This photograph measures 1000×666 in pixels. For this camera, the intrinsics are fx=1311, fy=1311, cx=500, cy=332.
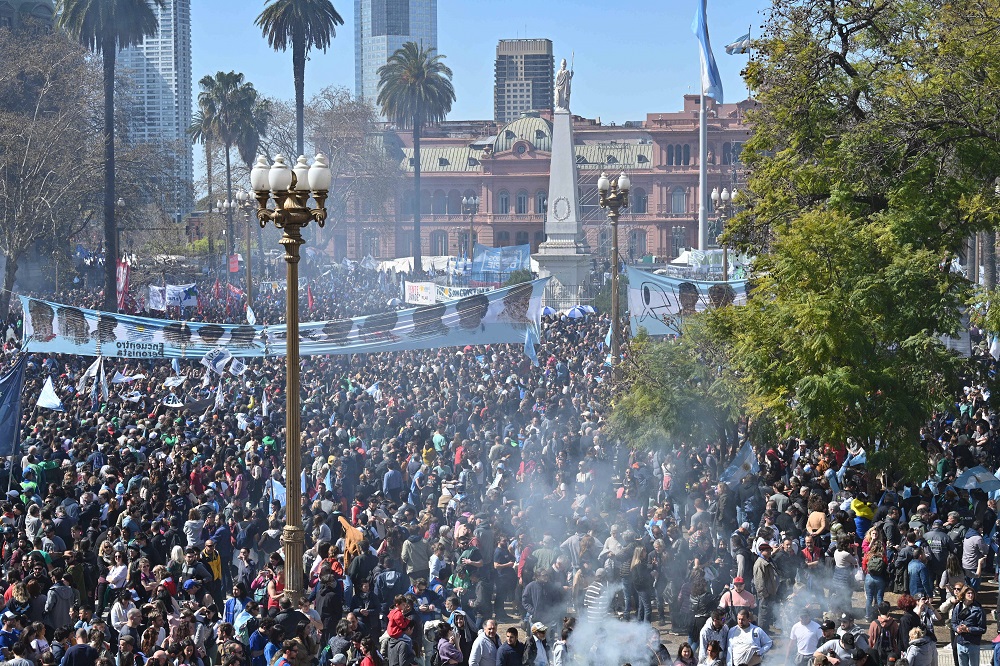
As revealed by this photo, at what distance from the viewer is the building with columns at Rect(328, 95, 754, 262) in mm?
101188

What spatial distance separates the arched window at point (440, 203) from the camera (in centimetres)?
10788

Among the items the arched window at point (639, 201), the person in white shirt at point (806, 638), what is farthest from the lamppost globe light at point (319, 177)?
the arched window at point (639, 201)

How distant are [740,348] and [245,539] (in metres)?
6.91

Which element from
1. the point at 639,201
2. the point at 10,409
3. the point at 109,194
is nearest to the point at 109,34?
the point at 109,194

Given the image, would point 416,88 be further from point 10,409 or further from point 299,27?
point 10,409

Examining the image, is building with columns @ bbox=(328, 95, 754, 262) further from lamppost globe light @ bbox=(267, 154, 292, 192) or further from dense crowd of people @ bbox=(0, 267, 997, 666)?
lamppost globe light @ bbox=(267, 154, 292, 192)

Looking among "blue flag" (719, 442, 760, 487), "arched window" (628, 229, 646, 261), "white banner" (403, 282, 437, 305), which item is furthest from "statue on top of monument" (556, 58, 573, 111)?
"arched window" (628, 229, 646, 261)

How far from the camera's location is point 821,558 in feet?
48.0

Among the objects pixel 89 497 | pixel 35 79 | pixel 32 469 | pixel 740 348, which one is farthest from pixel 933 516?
pixel 35 79

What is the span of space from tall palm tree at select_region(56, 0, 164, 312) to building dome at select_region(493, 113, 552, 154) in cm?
5591

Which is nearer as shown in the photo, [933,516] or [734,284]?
[933,516]

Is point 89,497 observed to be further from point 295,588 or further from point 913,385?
point 913,385

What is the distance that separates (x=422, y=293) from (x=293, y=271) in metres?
32.9

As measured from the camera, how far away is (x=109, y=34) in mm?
49844
